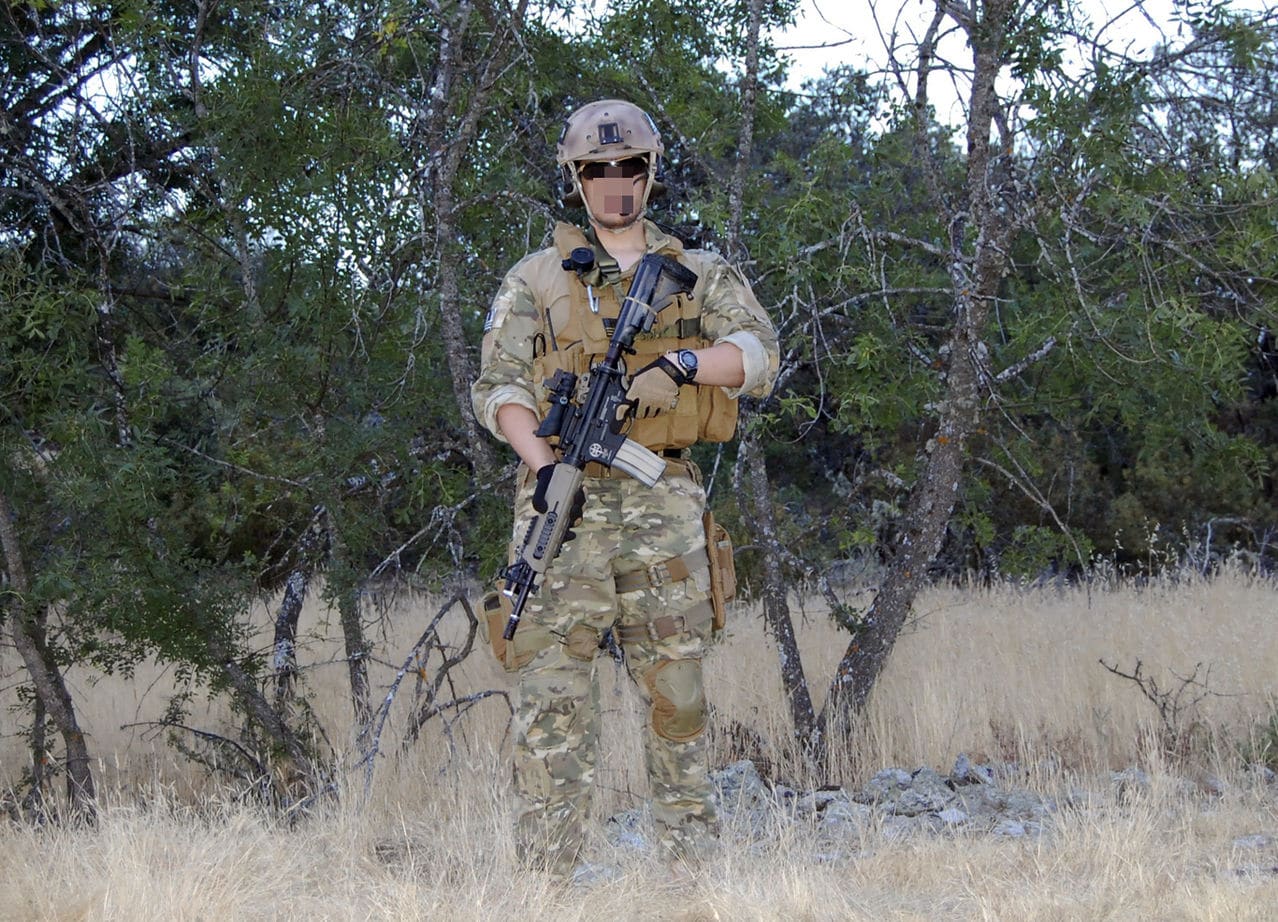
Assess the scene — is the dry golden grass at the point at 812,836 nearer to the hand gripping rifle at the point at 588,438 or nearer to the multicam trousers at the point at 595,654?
the multicam trousers at the point at 595,654

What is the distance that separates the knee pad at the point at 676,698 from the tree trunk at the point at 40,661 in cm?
277

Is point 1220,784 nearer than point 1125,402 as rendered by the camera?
Yes

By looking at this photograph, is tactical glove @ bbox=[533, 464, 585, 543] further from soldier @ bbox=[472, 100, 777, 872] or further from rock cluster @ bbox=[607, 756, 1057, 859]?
rock cluster @ bbox=[607, 756, 1057, 859]

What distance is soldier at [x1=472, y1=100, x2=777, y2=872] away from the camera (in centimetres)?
370

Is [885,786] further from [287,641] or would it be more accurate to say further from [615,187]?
[287,641]

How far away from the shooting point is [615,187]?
3793mm

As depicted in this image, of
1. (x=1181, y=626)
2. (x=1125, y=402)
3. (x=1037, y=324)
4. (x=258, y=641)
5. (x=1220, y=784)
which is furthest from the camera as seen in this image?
(x=258, y=641)

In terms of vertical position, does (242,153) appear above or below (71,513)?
above

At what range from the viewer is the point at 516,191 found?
5.48 metres

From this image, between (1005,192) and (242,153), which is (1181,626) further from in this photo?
(242,153)

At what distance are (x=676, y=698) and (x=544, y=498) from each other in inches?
30.0

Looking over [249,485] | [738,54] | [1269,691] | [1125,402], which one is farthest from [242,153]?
[1269,691]

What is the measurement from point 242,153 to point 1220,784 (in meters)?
4.88

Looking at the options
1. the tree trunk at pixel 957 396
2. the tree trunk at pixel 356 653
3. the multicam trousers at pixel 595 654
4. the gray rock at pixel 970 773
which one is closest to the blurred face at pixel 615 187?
the multicam trousers at pixel 595 654
